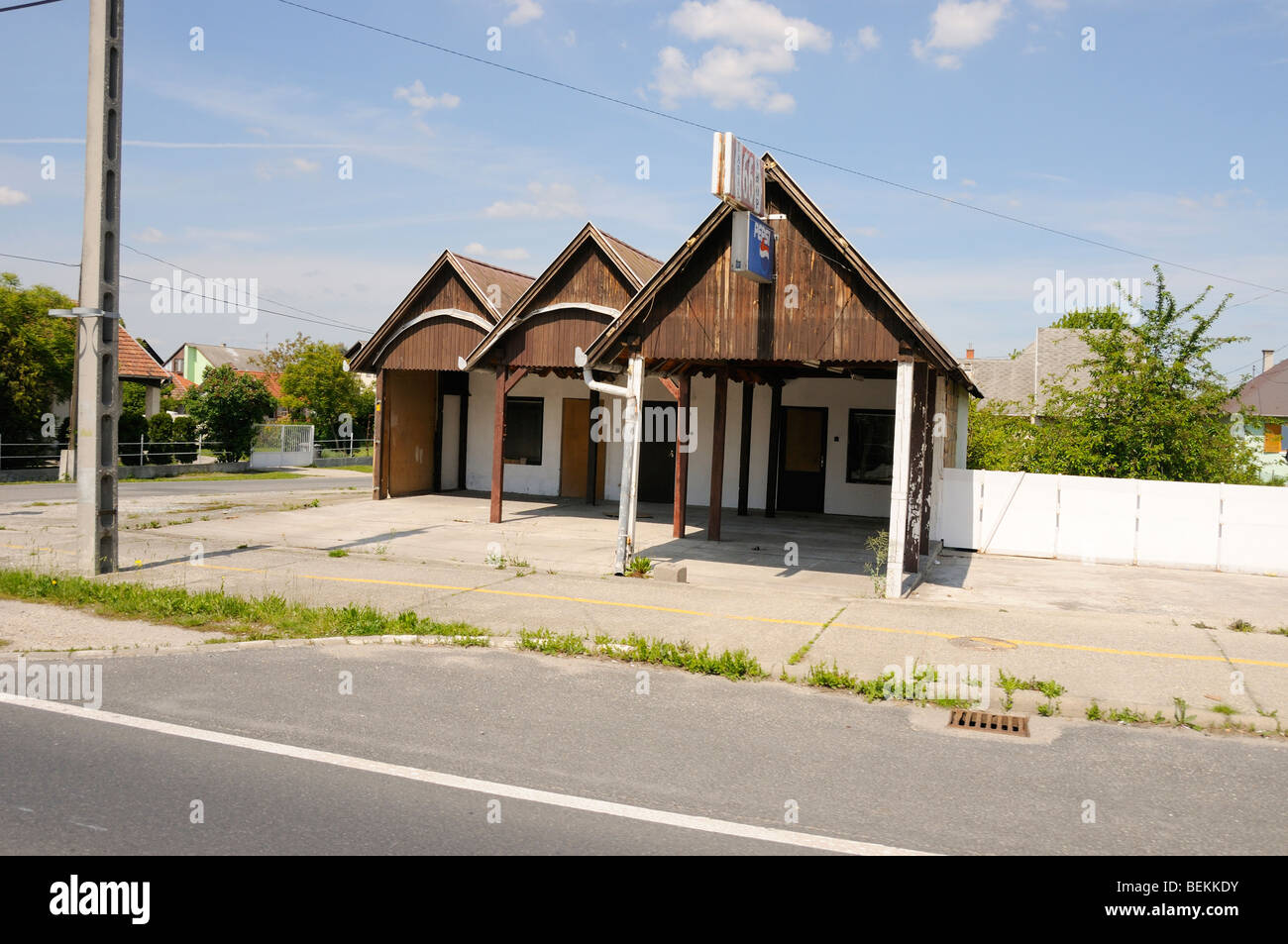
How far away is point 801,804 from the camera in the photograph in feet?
17.7

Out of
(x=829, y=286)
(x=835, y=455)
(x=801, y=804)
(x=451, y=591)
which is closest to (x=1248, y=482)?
(x=835, y=455)

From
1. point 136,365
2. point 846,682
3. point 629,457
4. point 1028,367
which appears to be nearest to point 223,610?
point 629,457

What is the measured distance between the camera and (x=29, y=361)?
29.8 m

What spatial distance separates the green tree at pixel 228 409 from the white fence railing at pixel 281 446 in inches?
36.0

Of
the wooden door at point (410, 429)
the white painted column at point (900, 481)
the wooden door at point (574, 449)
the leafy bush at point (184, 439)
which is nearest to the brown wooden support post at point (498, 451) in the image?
the wooden door at point (410, 429)

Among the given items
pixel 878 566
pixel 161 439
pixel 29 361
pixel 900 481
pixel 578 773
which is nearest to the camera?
pixel 578 773

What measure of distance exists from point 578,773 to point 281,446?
3624 centimetres

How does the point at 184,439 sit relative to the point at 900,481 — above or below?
below

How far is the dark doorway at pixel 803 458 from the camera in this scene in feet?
71.9

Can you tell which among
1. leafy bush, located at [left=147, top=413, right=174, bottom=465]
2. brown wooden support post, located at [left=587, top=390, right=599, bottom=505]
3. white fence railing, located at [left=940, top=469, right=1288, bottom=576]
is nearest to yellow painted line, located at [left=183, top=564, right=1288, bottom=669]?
white fence railing, located at [left=940, top=469, right=1288, bottom=576]

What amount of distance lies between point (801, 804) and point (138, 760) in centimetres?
394

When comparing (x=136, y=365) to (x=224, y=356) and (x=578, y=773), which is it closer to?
(x=578, y=773)

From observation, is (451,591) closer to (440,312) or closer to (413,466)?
(440,312)

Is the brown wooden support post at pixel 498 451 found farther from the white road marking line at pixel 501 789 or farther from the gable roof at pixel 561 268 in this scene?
the white road marking line at pixel 501 789
